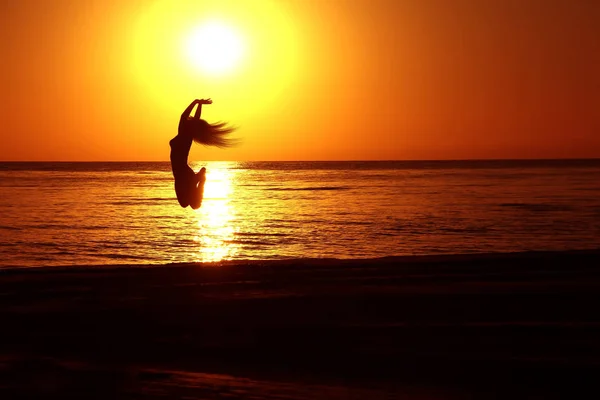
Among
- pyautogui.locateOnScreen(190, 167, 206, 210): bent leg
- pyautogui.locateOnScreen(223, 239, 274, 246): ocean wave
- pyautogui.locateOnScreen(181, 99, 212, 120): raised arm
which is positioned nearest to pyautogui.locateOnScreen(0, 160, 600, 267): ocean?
pyautogui.locateOnScreen(223, 239, 274, 246): ocean wave

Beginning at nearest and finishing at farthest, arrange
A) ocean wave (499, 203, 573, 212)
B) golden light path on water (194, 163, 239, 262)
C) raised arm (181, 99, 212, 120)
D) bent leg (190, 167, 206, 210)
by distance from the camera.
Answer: raised arm (181, 99, 212, 120) < bent leg (190, 167, 206, 210) < golden light path on water (194, 163, 239, 262) < ocean wave (499, 203, 573, 212)

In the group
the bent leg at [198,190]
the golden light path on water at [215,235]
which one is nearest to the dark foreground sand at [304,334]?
the bent leg at [198,190]

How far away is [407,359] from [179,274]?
606 cm

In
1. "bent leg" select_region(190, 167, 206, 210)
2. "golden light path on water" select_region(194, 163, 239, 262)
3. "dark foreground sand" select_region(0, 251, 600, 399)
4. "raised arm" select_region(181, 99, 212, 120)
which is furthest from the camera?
"golden light path on water" select_region(194, 163, 239, 262)

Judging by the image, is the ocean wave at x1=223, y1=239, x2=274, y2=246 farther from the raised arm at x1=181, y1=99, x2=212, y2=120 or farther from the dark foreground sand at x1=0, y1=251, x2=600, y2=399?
the raised arm at x1=181, y1=99, x2=212, y2=120

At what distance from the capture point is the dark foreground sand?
20.8 feet

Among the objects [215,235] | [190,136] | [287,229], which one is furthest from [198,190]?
[287,229]

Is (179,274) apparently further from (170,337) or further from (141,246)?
(141,246)

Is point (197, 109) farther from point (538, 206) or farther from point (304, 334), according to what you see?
point (538, 206)

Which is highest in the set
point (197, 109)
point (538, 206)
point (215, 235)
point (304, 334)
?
point (197, 109)

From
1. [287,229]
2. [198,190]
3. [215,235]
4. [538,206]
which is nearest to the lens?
[198,190]

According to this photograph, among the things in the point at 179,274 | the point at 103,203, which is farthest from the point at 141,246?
the point at 103,203

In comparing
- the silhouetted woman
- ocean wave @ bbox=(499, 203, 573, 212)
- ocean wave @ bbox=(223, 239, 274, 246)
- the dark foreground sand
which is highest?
the silhouetted woman

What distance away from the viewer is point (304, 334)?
8.04 m
